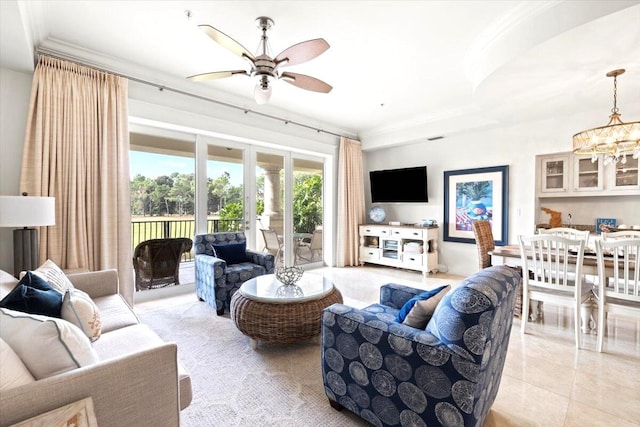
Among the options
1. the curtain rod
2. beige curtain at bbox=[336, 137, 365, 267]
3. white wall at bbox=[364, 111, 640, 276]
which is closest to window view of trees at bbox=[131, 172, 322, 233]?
beige curtain at bbox=[336, 137, 365, 267]

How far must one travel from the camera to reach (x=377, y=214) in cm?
601

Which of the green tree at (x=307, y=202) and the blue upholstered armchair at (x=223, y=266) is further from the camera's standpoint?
the green tree at (x=307, y=202)

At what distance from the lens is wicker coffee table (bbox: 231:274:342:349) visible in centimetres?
227

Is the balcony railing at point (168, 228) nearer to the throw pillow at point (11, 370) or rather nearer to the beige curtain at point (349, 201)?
the beige curtain at point (349, 201)

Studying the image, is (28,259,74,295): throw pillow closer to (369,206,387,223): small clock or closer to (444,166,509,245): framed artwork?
(369,206,387,223): small clock

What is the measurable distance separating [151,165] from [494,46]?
3.93 metres

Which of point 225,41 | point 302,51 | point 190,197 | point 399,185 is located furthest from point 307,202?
point 225,41

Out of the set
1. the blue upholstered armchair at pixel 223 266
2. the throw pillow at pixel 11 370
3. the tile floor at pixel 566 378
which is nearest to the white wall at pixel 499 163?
the tile floor at pixel 566 378

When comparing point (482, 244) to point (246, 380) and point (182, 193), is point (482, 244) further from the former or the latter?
point (182, 193)

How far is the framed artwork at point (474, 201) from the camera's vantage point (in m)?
4.64

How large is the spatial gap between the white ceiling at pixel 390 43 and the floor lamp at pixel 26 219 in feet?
3.98

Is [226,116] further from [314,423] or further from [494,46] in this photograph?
[314,423]

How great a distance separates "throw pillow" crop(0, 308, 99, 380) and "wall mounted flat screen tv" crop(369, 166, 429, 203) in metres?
5.23

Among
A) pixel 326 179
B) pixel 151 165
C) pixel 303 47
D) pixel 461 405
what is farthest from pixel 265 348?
pixel 326 179
